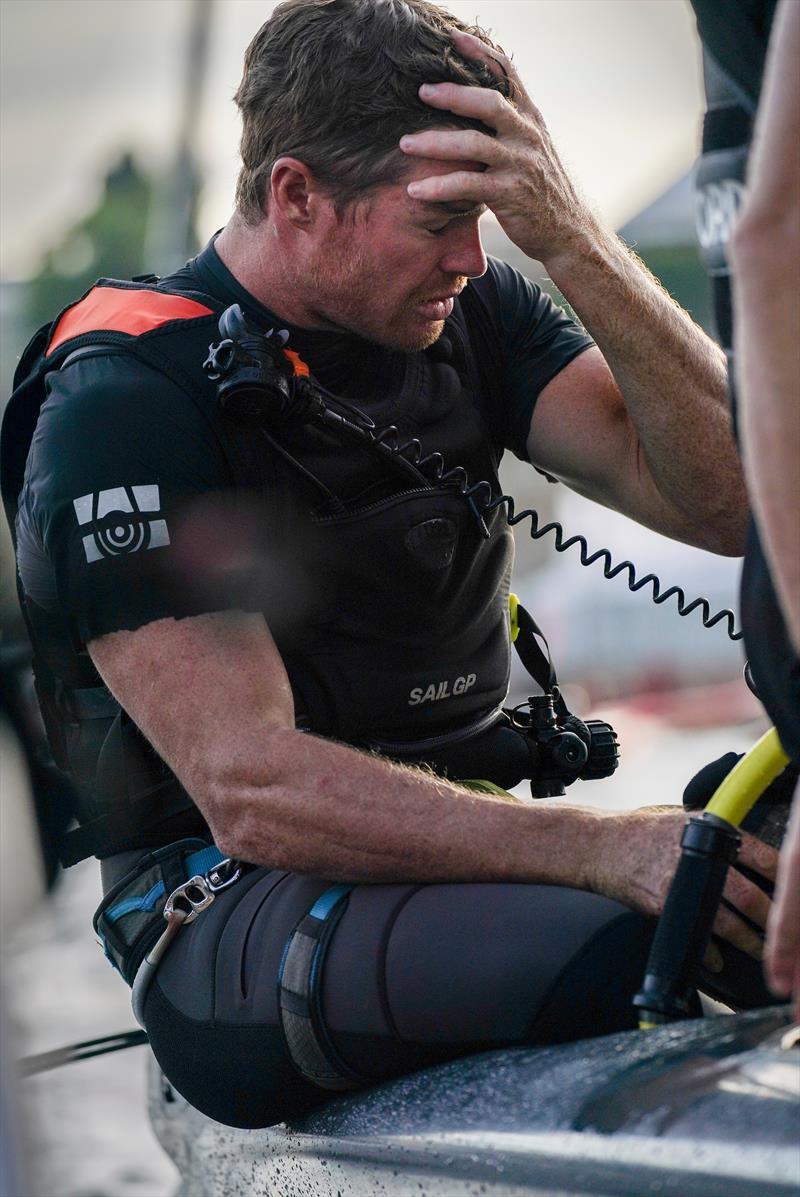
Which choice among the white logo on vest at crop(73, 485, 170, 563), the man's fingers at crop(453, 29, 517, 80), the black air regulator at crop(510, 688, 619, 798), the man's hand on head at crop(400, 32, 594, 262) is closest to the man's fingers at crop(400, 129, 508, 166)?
the man's hand on head at crop(400, 32, 594, 262)

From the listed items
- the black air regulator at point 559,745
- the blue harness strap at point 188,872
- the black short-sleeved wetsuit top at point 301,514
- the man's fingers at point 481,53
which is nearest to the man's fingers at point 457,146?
the man's fingers at point 481,53

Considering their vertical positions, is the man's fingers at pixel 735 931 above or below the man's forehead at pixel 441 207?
below

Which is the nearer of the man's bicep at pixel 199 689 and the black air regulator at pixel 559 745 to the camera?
the man's bicep at pixel 199 689

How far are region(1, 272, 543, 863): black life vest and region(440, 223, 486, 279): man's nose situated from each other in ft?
0.49

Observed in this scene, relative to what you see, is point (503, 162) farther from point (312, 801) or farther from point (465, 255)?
point (312, 801)

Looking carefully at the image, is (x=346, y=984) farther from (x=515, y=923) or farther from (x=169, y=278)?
(x=169, y=278)

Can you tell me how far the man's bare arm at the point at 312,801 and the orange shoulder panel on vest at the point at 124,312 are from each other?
0.36m

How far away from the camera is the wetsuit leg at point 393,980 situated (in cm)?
141

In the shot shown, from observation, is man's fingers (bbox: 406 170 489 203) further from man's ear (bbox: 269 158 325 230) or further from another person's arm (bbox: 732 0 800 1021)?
another person's arm (bbox: 732 0 800 1021)

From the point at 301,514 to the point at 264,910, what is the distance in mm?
419

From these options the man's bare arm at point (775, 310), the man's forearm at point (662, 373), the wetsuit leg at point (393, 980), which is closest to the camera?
the man's bare arm at point (775, 310)

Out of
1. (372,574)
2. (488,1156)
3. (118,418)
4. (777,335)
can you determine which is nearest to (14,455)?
(118,418)

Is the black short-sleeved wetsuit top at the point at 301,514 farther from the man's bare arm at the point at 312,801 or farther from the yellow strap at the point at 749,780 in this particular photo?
the yellow strap at the point at 749,780

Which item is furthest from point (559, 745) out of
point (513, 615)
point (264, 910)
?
point (264, 910)
